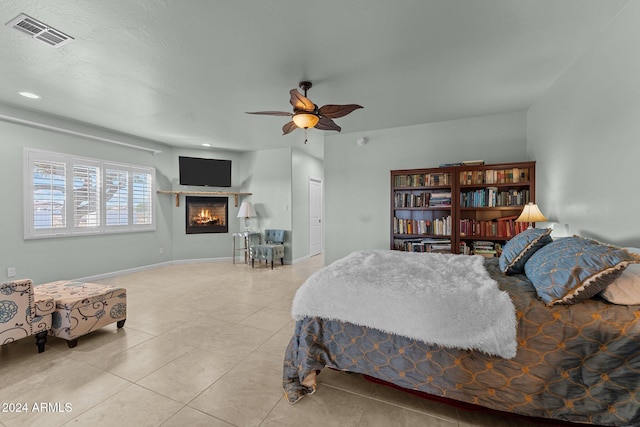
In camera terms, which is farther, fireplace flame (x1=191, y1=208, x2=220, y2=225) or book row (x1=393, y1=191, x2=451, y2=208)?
fireplace flame (x1=191, y1=208, x2=220, y2=225)

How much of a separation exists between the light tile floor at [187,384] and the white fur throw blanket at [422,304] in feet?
1.66

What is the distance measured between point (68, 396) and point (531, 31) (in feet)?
13.8

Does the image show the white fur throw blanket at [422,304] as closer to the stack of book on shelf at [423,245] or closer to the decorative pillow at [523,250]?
the decorative pillow at [523,250]

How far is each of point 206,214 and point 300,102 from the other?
15.2 ft

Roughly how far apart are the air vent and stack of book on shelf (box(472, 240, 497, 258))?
16.0 ft

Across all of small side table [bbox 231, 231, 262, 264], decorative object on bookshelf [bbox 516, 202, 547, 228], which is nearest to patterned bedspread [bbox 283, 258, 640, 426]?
decorative object on bookshelf [bbox 516, 202, 547, 228]

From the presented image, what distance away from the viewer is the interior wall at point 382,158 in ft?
12.9

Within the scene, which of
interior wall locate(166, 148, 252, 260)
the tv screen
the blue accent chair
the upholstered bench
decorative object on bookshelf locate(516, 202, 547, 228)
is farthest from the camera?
interior wall locate(166, 148, 252, 260)

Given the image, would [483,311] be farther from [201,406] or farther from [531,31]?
[531,31]

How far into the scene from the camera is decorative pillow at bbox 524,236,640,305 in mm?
1258

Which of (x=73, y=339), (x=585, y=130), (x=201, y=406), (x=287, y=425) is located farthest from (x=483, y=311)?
(x=73, y=339)

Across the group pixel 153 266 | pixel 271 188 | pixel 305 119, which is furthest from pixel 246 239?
pixel 305 119

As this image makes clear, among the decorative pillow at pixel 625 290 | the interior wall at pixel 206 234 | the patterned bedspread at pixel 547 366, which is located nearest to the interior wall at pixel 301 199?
the interior wall at pixel 206 234

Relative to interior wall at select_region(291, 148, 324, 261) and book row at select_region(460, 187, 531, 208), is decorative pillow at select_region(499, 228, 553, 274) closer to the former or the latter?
book row at select_region(460, 187, 531, 208)
